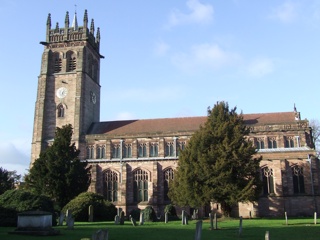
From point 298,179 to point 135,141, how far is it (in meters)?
21.2

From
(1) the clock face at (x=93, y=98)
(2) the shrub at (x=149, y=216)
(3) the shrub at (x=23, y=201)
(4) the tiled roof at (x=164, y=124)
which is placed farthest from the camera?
(1) the clock face at (x=93, y=98)

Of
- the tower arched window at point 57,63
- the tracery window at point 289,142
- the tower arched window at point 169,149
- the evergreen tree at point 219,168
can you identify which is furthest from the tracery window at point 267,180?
the tower arched window at point 57,63

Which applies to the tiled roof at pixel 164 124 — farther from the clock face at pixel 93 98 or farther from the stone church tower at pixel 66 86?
the clock face at pixel 93 98

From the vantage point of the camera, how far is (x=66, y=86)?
54375mm

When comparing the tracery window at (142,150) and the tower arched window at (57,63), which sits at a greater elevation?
Answer: the tower arched window at (57,63)

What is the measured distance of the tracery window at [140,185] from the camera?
48625mm

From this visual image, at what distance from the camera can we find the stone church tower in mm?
52375

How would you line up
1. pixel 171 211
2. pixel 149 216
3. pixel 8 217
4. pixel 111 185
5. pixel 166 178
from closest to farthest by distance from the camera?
pixel 8 217 < pixel 149 216 < pixel 171 211 < pixel 166 178 < pixel 111 185

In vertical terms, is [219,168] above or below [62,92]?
below

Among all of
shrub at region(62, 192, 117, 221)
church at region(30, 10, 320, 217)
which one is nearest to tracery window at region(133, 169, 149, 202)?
church at region(30, 10, 320, 217)

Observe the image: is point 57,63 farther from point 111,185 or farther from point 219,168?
point 219,168

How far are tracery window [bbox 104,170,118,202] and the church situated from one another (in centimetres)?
13

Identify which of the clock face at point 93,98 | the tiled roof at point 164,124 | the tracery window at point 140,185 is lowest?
the tracery window at point 140,185

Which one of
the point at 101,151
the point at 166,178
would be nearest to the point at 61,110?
the point at 101,151
